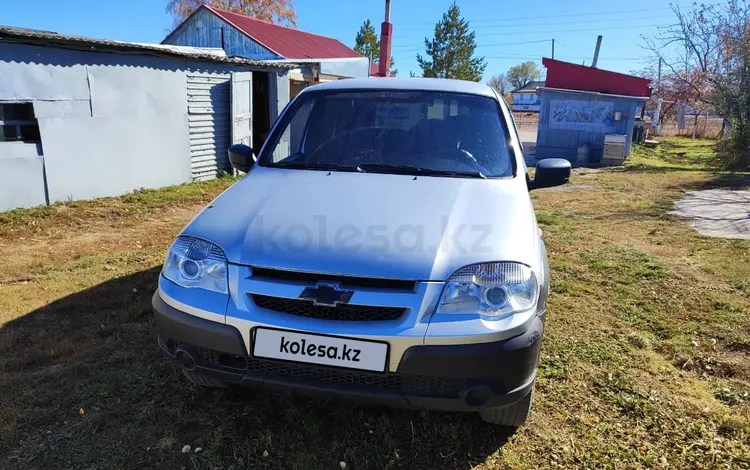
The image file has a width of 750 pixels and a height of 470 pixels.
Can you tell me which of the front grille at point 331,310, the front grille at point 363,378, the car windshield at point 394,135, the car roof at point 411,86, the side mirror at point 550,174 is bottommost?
the front grille at point 363,378

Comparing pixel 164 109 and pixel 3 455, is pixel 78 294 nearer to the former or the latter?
pixel 3 455

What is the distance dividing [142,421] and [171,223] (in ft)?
15.9

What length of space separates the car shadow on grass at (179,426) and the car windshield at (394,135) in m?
1.37

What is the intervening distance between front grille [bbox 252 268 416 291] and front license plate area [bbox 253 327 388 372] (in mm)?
218

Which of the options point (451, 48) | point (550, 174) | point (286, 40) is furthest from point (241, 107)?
point (451, 48)

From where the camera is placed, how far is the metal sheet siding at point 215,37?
1687cm

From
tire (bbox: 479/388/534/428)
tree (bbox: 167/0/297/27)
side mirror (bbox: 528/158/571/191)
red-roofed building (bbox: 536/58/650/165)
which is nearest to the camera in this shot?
tire (bbox: 479/388/534/428)

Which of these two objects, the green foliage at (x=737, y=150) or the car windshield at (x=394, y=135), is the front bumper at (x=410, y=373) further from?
the green foliage at (x=737, y=150)

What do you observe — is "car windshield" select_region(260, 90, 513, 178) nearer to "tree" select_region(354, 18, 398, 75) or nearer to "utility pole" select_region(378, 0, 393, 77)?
"utility pole" select_region(378, 0, 393, 77)

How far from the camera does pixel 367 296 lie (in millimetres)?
1953

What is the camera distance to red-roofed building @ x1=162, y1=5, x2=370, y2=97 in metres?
16.7

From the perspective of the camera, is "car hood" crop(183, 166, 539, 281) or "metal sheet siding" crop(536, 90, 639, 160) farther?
"metal sheet siding" crop(536, 90, 639, 160)

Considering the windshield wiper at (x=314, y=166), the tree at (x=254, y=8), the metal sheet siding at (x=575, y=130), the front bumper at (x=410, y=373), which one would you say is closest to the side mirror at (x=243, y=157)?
the windshield wiper at (x=314, y=166)

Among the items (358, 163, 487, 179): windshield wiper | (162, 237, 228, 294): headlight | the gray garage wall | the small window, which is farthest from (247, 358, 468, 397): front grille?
the small window
